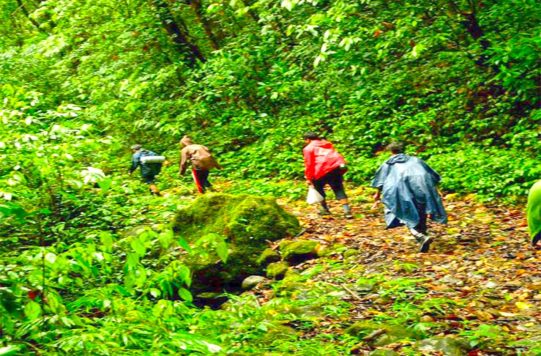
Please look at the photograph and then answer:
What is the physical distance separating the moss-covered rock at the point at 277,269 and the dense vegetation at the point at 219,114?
128 cm

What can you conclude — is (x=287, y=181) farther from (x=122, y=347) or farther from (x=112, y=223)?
(x=122, y=347)

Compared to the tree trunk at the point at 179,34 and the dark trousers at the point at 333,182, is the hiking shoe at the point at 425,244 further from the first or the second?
the tree trunk at the point at 179,34

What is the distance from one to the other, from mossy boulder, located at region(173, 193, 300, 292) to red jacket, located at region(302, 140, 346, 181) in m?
0.98

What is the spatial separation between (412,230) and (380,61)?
8.44m

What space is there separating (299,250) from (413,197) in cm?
183

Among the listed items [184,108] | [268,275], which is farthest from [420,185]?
[184,108]

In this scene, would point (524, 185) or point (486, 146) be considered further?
point (486, 146)

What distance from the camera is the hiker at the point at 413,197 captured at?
8.45 m

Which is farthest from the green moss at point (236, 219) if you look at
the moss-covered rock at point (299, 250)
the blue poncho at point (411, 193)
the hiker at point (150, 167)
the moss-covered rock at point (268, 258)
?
the hiker at point (150, 167)

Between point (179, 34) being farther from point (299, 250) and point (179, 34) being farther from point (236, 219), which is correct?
point (299, 250)

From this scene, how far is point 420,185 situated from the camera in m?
8.45

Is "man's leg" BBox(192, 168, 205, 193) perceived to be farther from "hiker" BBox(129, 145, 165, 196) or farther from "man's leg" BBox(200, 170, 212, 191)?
"hiker" BBox(129, 145, 165, 196)

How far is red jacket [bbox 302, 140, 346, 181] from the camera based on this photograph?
34.9ft

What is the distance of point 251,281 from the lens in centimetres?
855
